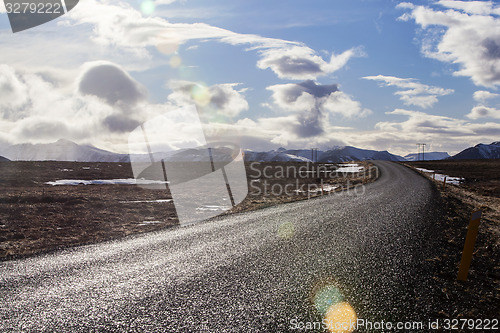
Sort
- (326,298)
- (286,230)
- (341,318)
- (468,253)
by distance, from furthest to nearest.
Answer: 1. (286,230)
2. (468,253)
3. (326,298)
4. (341,318)

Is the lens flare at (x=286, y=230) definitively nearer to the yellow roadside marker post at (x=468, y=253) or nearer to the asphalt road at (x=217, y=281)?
the asphalt road at (x=217, y=281)

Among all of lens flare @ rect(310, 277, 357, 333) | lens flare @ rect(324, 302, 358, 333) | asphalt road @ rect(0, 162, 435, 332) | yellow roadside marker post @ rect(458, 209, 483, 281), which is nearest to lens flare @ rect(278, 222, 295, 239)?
asphalt road @ rect(0, 162, 435, 332)

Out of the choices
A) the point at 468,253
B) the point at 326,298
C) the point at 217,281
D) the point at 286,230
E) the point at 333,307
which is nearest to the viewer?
the point at 333,307

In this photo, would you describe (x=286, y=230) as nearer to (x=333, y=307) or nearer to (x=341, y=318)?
(x=333, y=307)

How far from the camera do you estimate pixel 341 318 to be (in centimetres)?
414

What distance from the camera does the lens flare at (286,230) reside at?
346 inches

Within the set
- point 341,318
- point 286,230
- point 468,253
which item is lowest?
point 286,230

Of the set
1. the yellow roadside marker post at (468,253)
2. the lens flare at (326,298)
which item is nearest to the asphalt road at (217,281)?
the lens flare at (326,298)

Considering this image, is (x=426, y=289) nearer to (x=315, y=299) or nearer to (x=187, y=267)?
(x=315, y=299)

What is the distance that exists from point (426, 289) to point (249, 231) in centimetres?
525

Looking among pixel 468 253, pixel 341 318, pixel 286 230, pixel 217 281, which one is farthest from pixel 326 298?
pixel 286 230

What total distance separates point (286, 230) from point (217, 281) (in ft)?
14.9

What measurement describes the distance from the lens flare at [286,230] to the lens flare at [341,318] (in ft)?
13.6

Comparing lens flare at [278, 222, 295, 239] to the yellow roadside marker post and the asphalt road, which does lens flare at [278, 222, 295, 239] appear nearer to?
the asphalt road
